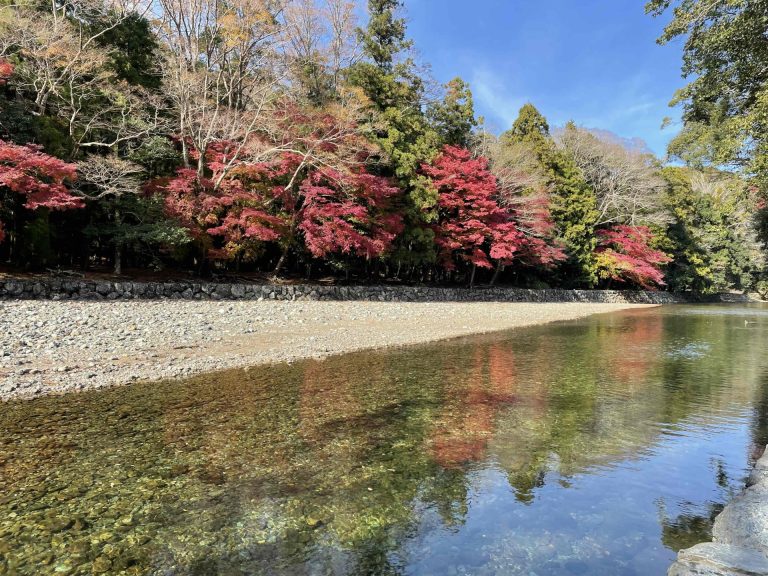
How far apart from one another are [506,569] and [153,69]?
23.3 meters

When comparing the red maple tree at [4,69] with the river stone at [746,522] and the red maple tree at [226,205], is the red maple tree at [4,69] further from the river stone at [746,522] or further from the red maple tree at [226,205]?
the river stone at [746,522]

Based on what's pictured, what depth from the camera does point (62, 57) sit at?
16.1 metres

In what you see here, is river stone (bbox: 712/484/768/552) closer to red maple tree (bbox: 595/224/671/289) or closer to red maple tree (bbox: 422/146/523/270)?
red maple tree (bbox: 422/146/523/270)

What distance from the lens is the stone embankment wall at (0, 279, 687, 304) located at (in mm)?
14258

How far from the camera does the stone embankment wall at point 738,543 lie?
2.55 metres

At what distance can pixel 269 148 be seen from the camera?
61.9 ft

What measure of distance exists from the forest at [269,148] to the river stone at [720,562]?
1056cm

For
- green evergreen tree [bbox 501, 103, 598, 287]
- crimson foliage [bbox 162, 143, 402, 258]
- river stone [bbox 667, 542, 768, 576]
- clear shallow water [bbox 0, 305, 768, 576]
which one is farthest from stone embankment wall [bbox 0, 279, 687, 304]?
river stone [bbox 667, 542, 768, 576]

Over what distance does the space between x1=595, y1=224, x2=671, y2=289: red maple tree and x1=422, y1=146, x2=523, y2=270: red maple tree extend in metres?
11.6

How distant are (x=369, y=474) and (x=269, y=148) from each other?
16.6 meters

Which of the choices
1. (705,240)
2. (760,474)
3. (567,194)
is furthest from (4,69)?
(705,240)

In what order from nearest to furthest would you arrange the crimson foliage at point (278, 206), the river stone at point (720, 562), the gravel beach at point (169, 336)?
the river stone at point (720, 562), the gravel beach at point (169, 336), the crimson foliage at point (278, 206)

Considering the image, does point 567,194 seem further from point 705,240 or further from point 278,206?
point 278,206

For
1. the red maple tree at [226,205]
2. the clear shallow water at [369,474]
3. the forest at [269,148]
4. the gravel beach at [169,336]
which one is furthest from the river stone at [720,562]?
the red maple tree at [226,205]
